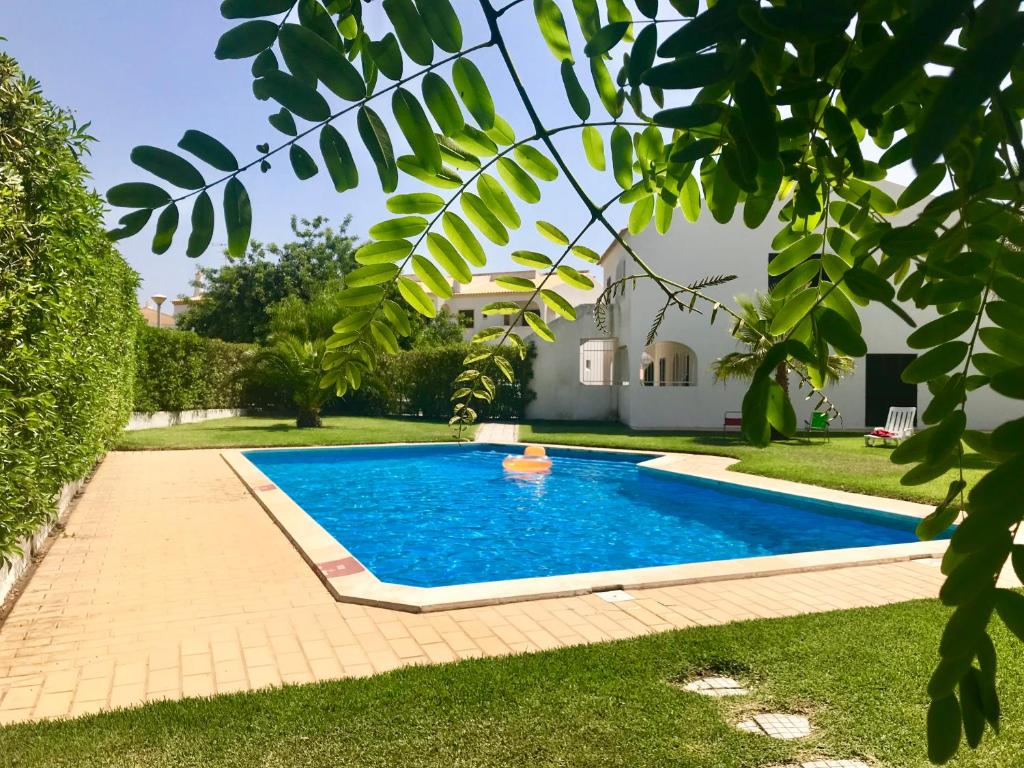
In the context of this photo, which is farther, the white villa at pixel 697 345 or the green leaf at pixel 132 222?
the white villa at pixel 697 345

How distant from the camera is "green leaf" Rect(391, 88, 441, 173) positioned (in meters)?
1.09

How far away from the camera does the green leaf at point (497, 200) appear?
141 centimetres

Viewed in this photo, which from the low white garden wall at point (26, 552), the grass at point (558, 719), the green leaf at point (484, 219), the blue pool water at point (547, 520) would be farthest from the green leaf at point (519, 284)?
the blue pool water at point (547, 520)

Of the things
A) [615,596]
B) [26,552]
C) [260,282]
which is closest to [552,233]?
[615,596]

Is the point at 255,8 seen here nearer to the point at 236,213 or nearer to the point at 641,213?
the point at 236,213

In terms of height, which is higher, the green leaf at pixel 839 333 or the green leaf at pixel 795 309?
the green leaf at pixel 795 309

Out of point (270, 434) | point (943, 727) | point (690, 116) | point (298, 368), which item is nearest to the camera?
point (943, 727)

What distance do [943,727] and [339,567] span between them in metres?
7.36

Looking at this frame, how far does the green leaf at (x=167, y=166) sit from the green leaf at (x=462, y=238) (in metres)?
0.49

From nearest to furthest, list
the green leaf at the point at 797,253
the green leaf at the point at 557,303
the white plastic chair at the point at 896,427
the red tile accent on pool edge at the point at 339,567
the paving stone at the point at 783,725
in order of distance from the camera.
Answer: the green leaf at the point at 797,253, the green leaf at the point at 557,303, the paving stone at the point at 783,725, the red tile accent on pool edge at the point at 339,567, the white plastic chair at the point at 896,427

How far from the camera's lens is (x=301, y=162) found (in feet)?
3.68

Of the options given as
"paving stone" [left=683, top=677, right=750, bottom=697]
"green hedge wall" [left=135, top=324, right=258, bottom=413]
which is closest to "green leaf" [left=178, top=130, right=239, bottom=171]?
"paving stone" [left=683, top=677, right=750, bottom=697]

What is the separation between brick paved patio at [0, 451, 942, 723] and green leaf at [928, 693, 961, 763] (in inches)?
188

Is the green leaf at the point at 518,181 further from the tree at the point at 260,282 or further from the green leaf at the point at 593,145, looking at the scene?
the tree at the point at 260,282
